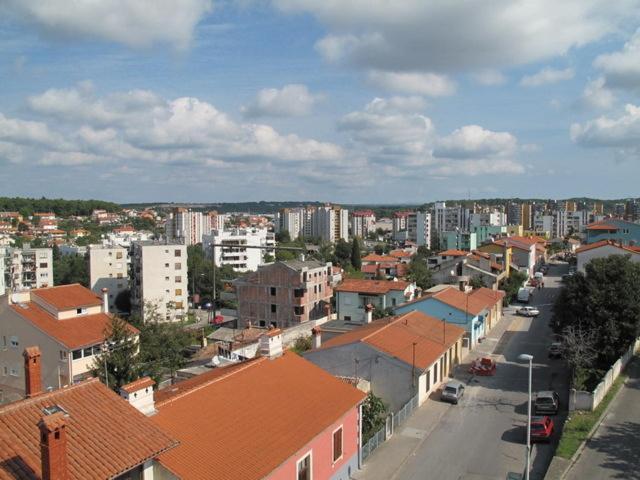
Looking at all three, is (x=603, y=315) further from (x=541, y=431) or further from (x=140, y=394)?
(x=140, y=394)

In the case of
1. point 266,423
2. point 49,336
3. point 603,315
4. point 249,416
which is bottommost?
point 49,336

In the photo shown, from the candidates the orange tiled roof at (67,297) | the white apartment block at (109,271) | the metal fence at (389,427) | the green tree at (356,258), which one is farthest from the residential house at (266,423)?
the green tree at (356,258)

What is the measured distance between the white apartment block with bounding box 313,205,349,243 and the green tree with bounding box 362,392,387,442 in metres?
151

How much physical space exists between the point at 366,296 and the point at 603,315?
22882 mm

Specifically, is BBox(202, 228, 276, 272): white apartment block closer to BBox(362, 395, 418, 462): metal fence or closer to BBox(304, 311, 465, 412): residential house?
BBox(304, 311, 465, 412): residential house

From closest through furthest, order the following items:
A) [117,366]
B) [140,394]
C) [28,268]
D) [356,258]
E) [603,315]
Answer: [140,394] < [117,366] < [603,315] < [28,268] < [356,258]

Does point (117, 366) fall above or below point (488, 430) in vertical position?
above

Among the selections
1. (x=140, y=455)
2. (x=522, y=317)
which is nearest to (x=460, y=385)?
(x=140, y=455)

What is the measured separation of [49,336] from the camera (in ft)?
115

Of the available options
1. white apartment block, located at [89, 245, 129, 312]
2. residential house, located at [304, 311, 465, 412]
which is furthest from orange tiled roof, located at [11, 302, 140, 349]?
white apartment block, located at [89, 245, 129, 312]

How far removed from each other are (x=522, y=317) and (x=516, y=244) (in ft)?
101

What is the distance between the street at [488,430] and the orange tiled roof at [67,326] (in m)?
20.4

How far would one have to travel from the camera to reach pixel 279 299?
2208 inches

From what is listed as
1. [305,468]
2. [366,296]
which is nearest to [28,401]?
[305,468]
